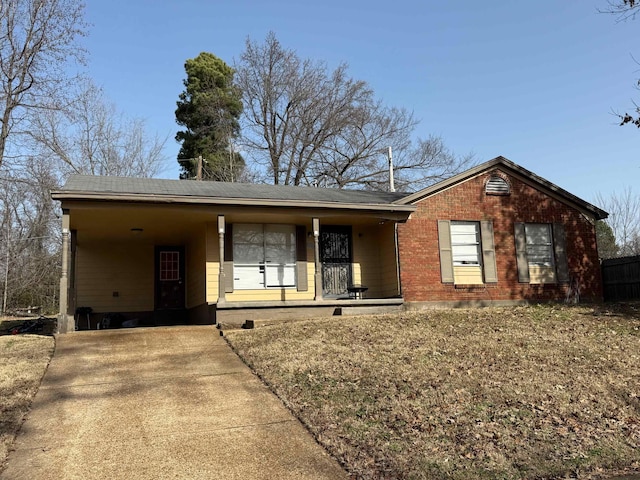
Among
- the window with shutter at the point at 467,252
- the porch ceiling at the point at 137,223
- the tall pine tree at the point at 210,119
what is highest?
the tall pine tree at the point at 210,119

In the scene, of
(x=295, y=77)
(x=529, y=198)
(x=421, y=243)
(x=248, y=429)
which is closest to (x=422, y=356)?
(x=248, y=429)

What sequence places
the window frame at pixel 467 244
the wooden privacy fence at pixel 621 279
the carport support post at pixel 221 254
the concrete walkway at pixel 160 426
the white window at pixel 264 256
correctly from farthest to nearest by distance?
the wooden privacy fence at pixel 621 279
the window frame at pixel 467 244
the white window at pixel 264 256
the carport support post at pixel 221 254
the concrete walkway at pixel 160 426

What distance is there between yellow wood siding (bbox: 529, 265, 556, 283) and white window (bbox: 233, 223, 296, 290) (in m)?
7.00

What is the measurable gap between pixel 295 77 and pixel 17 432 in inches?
1128

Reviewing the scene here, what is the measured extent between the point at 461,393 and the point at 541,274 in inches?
404

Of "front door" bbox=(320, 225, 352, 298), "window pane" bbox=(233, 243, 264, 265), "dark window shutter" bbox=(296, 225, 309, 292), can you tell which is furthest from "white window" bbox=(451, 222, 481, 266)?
"window pane" bbox=(233, 243, 264, 265)

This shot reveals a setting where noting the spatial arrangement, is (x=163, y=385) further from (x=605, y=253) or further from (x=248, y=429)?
(x=605, y=253)

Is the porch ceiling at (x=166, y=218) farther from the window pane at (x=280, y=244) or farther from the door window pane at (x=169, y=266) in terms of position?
the door window pane at (x=169, y=266)

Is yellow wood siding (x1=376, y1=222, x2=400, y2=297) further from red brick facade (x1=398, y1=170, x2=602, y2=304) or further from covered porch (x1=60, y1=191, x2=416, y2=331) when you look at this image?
red brick facade (x1=398, y1=170, x2=602, y2=304)

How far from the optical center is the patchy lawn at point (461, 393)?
5.48 meters

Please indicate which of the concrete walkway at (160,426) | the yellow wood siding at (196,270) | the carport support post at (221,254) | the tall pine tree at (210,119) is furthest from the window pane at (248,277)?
the tall pine tree at (210,119)

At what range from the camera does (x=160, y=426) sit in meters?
6.12

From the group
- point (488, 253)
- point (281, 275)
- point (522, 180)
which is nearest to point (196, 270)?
point (281, 275)

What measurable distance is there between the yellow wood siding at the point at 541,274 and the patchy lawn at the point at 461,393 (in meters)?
4.26
